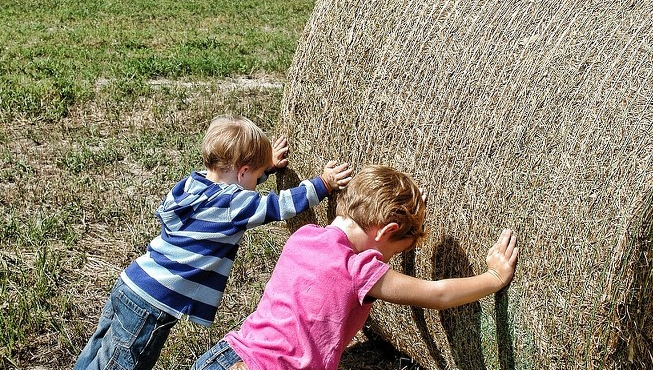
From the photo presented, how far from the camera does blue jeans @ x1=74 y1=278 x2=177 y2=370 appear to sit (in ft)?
12.8

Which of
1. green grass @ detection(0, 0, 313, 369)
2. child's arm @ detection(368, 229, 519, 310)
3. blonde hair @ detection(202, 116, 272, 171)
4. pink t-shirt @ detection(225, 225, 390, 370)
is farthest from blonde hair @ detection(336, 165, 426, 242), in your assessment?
green grass @ detection(0, 0, 313, 369)

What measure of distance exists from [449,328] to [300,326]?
79cm

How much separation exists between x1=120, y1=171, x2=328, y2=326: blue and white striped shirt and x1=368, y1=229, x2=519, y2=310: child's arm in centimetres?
71

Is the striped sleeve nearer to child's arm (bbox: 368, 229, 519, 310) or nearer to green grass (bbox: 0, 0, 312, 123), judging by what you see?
child's arm (bbox: 368, 229, 519, 310)

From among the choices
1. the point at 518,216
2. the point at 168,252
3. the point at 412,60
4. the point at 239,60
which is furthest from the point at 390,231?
the point at 239,60

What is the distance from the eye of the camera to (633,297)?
2.83 m

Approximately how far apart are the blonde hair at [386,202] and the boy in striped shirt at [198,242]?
0.41m

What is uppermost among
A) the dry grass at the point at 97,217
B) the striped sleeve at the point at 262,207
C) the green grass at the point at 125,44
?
the striped sleeve at the point at 262,207

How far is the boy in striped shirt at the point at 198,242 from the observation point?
3.80 m

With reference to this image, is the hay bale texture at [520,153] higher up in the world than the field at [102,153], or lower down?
higher up

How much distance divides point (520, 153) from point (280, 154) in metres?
1.77

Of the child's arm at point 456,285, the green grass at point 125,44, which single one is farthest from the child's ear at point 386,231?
the green grass at point 125,44

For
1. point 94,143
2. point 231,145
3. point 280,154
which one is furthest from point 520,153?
point 94,143

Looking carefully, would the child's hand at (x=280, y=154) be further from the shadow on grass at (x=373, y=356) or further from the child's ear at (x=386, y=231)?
the child's ear at (x=386, y=231)
